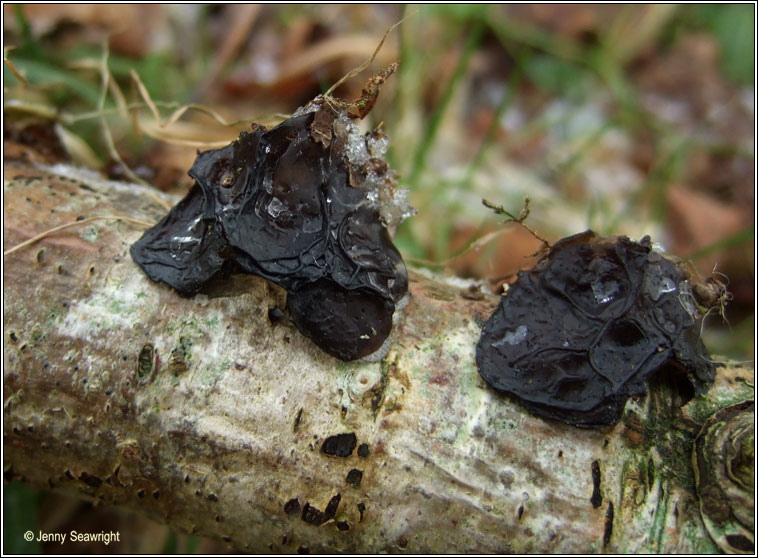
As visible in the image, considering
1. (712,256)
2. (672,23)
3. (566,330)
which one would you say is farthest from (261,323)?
(672,23)

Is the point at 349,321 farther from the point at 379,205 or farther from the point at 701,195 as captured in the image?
the point at 701,195

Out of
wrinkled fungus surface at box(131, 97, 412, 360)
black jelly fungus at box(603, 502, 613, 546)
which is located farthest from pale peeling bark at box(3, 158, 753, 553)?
wrinkled fungus surface at box(131, 97, 412, 360)

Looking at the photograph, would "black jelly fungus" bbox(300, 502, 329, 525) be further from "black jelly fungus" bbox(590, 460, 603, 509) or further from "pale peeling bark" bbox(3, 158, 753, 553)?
"black jelly fungus" bbox(590, 460, 603, 509)

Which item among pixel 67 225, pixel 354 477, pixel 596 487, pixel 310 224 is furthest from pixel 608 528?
Result: pixel 67 225

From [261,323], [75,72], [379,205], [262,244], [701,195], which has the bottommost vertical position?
[261,323]

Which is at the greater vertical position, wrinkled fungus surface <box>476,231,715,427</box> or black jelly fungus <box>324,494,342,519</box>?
wrinkled fungus surface <box>476,231,715,427</box>

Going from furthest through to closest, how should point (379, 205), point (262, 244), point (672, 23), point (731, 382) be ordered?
point (672, 23), point (731, 382), point (379, 205), point (262, 244)

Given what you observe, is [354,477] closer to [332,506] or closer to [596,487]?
[332,506]
